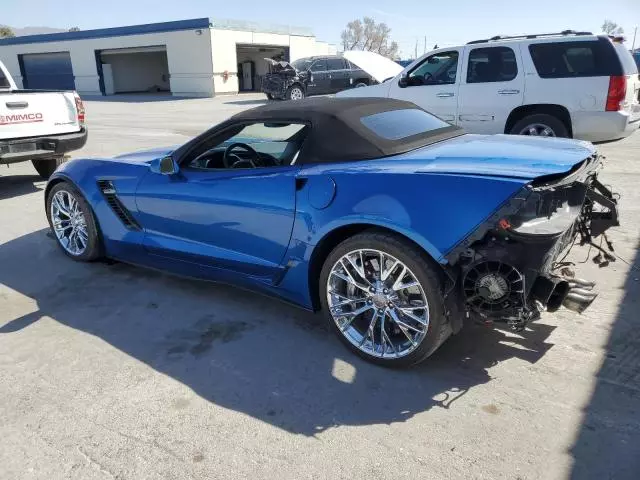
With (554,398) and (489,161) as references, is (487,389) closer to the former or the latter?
(554,398)

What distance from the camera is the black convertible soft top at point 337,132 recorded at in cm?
319

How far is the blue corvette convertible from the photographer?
263cm

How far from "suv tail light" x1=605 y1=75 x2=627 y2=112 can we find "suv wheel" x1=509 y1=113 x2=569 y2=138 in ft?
2.16

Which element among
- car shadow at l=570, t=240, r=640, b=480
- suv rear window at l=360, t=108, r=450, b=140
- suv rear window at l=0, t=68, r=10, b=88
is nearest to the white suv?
Answer: suv rear window at l=360, t=108, r=450, b=140

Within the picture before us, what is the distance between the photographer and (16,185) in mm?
8086

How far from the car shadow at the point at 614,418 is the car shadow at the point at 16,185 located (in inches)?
293

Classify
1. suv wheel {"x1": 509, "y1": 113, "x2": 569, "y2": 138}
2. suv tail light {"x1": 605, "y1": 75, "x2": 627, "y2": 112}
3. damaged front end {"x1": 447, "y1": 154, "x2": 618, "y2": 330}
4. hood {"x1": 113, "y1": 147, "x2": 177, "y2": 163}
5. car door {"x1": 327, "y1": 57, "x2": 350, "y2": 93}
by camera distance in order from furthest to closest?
car door {"x1": 327, "y1": 57, "x2": 350, "y2": 93} → suv wheel {"x1": 509, "y1": 113, "x2": 569, "y2": 138} → suv tail light {"x1": 605, "y1": 75, "x2": 627, "y2": 112} → hood {"x1": 113, "y1": 147, "x2": 177, "y2": 163} → damaged front end {"x1": 447, "y1": 154, "x2": 618, "y2": 330}

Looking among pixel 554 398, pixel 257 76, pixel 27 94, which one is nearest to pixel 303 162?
pixel 554 398

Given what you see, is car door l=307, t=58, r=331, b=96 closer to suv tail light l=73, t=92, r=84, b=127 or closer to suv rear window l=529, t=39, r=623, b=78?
suv rear window l=529, t=39, r=623, b=78

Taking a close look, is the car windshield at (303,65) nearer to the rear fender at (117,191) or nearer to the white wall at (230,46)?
the white wall at (230,46)

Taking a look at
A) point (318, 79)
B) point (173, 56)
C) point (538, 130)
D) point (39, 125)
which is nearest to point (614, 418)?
point (538, 130)

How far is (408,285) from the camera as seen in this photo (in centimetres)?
287

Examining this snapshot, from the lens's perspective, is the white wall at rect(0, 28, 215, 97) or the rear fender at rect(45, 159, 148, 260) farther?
the white wall at rect(0, 28, 215, 97)

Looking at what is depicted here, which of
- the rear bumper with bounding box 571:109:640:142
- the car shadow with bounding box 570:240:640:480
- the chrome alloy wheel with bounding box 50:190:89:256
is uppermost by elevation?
the rear bumper with bounding box 571:109:640:142
